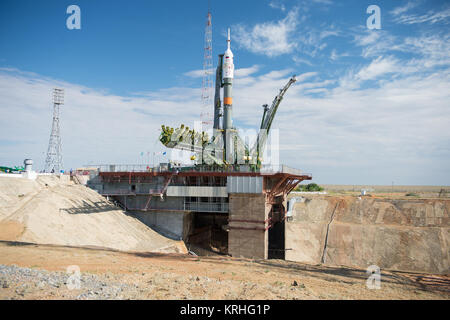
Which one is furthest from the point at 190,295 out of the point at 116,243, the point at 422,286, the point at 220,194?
the point at 220,194

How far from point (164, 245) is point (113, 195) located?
43.6ft

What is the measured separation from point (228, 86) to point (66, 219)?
104 feet

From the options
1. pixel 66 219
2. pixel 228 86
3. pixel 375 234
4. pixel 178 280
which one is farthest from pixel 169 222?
pixel 375 234

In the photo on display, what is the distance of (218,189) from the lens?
42.8 meters

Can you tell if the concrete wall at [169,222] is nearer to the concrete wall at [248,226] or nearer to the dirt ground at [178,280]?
the concrete wall at [248,226]

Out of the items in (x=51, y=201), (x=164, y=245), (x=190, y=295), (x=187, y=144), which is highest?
(x=187, y=144)

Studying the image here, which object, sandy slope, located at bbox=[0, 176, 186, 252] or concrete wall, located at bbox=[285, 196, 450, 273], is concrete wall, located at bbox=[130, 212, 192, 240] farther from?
concrete wall, located at bbox=[285, 196, 450, 273]

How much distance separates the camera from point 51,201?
124ft

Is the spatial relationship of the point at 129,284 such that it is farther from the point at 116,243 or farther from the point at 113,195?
the point at 113,195

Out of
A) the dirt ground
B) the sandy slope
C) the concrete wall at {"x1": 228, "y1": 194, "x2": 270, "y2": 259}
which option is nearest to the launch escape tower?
the concrete wall at {"x1": 228, "y1": 194, "x2": 270, "y2": 259}

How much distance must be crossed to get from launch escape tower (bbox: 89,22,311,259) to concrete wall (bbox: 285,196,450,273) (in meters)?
5.07

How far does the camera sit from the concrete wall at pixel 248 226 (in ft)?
130

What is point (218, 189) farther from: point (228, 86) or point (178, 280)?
point (178, 280)
